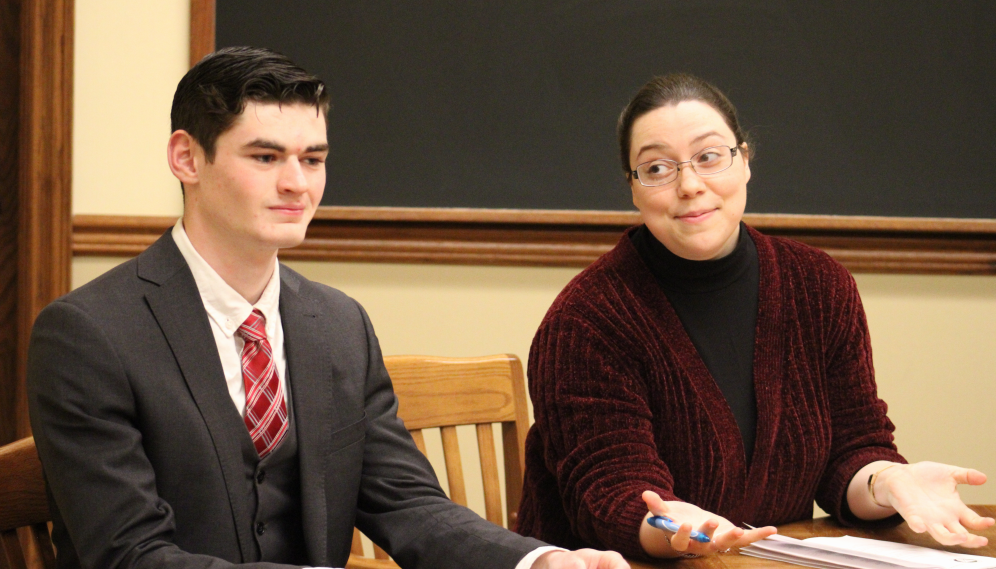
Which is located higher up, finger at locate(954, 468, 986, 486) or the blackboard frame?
the blackboard frame

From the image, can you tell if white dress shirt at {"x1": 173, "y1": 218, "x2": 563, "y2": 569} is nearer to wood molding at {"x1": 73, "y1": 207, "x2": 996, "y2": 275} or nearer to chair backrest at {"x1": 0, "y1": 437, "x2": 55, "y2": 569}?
chair backrest at {"x1": 0, "y1": 437, "x2": 55, "y2": 569}

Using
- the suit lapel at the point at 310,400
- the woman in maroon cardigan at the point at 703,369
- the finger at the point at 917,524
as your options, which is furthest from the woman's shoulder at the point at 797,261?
the suit lapel at the point at 310,400

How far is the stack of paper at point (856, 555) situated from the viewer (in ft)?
4.02

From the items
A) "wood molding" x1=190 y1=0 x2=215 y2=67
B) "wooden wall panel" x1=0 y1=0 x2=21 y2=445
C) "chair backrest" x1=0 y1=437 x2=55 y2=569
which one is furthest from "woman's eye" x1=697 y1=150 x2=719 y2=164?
"wooden wall panel" x1=0 y1=0 x2=21 y2=445

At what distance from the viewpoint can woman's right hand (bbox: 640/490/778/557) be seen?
1.18 m

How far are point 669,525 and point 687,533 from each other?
0.14 feet

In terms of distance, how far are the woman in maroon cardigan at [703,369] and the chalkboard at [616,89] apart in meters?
0.77

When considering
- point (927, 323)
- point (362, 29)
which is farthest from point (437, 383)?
point (927, 323)

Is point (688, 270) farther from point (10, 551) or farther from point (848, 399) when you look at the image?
point (10, 551)

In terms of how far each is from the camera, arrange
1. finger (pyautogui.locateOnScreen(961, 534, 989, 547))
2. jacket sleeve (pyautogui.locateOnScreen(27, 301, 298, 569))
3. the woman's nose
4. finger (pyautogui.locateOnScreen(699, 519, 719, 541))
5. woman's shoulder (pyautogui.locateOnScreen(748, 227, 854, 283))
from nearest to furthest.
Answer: jacket sleeve (pyautogui.locateOnScreen(27, 301, 298, 569))
finger (pyautogui.locateOnScreen(699, 519, 719, 541))
finger (pyautogui.locateOnScreen(961, 534, 989, 547))
the woman's nose
woman's shoulder (pyautogui.locateOnScreen(748, 227, 854, 283))

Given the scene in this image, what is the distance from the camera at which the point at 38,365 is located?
1.14 m

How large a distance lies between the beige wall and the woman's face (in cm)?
88

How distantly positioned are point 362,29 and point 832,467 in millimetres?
1587

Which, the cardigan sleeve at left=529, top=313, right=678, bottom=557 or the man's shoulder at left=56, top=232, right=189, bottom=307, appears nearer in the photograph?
the man's shoulder at left=56, top=232, right=189, bottom=307
